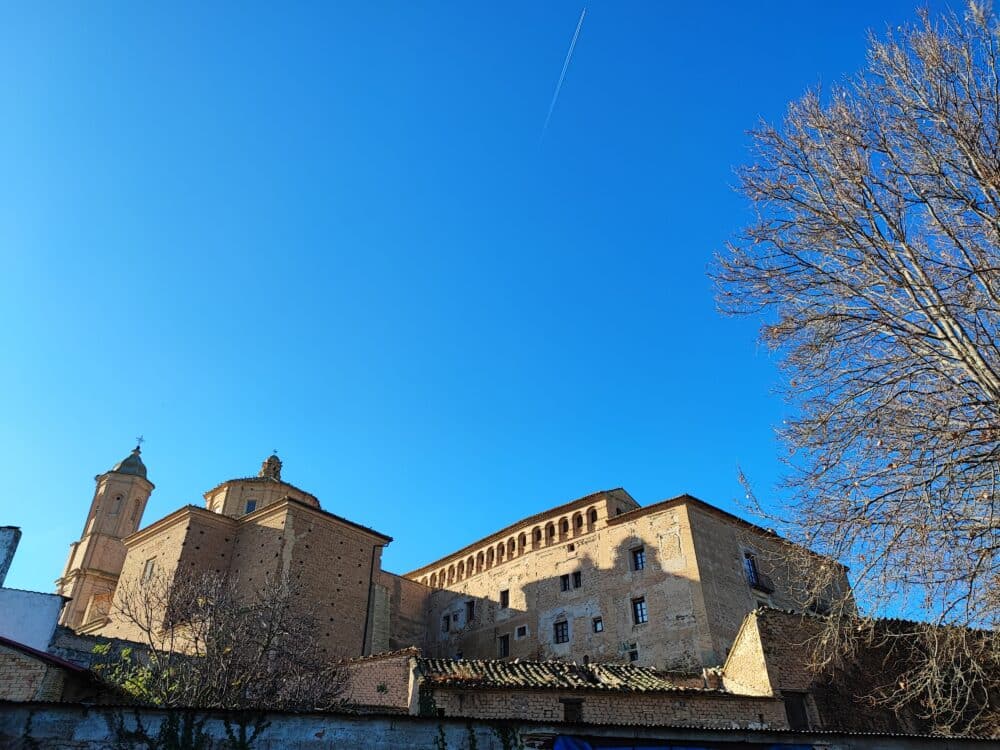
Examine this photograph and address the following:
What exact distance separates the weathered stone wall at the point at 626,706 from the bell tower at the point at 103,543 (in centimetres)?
2392

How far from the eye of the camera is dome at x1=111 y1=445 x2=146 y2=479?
1441 inches

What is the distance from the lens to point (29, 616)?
15766 mm

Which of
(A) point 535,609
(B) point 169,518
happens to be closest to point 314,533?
(B) point 169,518

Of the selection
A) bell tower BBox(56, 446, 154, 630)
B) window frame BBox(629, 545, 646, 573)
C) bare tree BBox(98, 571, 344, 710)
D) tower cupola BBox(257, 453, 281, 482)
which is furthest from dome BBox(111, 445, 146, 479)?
window frame BBox(629, 545, 646, 573)

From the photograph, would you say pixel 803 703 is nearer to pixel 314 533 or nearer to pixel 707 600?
pixel 707 600

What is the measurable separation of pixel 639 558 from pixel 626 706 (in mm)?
10753

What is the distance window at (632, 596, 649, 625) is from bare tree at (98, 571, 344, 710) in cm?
1052

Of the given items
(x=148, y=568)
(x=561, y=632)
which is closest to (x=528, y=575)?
(x=561, y=632)

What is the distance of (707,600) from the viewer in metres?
23.1

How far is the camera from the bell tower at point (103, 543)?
32688 mm

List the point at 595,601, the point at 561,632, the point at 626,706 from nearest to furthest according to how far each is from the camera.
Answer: the point at 626,706 < the point at 595,601 < the point at 561,632

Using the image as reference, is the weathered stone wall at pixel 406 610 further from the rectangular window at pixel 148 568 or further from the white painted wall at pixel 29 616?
the white painted wall at pixel 29 616

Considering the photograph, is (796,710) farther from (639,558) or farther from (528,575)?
(528,575)

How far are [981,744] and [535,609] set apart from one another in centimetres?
1910
